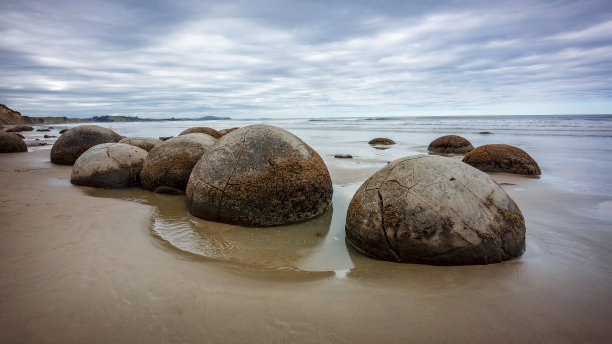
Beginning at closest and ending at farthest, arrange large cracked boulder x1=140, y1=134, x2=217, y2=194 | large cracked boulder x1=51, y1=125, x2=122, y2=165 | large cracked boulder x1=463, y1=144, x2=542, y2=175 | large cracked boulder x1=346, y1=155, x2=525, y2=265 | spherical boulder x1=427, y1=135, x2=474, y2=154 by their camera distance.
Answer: large cracked boulder x1=346, y1=155, x2=525, y2=265 → large cracked boulder x1=140, y1=134, x2=217, y2=194 → large cracked boulder x1=463, y1=144, x2=542, y2=175 → large cracked boulder x1=51, y1=125, x2=122, y2=165 → spherical boulder x1=427, y1=135, x2=474, y2=154

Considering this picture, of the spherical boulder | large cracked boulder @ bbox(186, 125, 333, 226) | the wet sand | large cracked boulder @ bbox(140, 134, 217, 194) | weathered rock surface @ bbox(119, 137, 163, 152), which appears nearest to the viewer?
the wet sand

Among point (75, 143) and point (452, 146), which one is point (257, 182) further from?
point (452, 146)

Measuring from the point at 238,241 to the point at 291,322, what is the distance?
177 centimetres

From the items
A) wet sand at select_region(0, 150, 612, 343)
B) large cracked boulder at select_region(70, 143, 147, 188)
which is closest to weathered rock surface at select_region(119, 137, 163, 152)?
large cracked boulder at select_region(70, 143, 147, 188)

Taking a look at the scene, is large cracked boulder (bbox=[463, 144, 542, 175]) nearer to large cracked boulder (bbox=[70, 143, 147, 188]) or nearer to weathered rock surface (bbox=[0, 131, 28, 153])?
large cracked boulder (bbox=[70, 143, 147, 188])

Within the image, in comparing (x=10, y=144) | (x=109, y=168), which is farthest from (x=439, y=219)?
(x=10, y=144)

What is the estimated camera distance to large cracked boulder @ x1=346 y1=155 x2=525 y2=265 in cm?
308

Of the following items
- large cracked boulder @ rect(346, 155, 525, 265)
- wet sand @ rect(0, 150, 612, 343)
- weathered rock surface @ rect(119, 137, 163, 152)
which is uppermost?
weathered rock surface @ rect(119, 137, 163, 152)

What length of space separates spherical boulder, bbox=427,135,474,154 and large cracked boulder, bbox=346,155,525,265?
10872 millimetres

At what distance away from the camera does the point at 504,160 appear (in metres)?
8.41

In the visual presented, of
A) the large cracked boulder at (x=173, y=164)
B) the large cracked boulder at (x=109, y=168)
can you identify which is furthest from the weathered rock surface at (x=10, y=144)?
the large cracked boulder at (x=173, y=164)

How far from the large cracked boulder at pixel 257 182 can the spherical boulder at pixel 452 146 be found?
10566mm

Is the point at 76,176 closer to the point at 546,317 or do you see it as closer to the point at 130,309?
the point at 130,309

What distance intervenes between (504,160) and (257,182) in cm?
729
